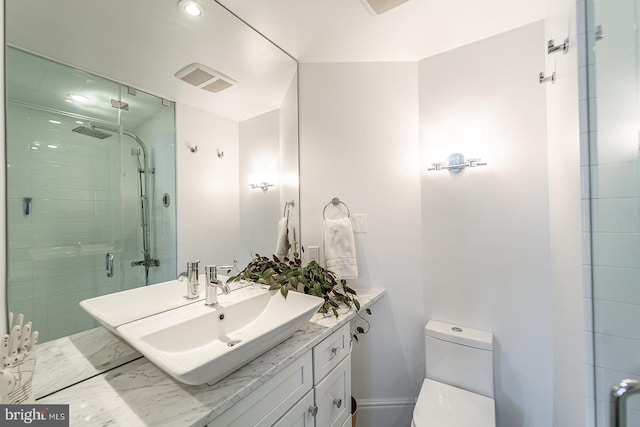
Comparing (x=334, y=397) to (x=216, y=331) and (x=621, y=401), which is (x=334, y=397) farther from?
(x=621, y=401)

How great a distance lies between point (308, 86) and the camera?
1695mm

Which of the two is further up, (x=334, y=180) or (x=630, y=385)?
(x=334, y=180)

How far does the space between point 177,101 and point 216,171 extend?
0.33 meters

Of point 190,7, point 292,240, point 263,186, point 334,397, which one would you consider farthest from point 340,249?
point 190,7

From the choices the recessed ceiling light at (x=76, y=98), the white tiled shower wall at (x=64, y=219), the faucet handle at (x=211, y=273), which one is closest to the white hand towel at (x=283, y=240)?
the faucet handle at (x=211, y=273)

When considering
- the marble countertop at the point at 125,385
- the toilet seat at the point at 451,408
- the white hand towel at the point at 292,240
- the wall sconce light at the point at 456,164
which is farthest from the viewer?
the white hand towel at the point at 292,240

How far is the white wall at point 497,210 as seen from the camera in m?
1.35

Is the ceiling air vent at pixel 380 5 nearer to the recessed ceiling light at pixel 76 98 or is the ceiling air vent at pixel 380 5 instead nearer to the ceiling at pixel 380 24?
the ceiling at pixel 380 24

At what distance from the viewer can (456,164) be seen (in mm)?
1498

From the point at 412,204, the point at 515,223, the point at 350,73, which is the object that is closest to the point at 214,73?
the point at 350,73

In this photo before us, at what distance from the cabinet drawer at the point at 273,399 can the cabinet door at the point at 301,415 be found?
0.02 m

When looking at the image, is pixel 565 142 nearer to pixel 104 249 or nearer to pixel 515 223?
pixel 515 223

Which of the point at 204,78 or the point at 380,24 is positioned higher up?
the point at 380,24

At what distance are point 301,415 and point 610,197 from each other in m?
1.35
